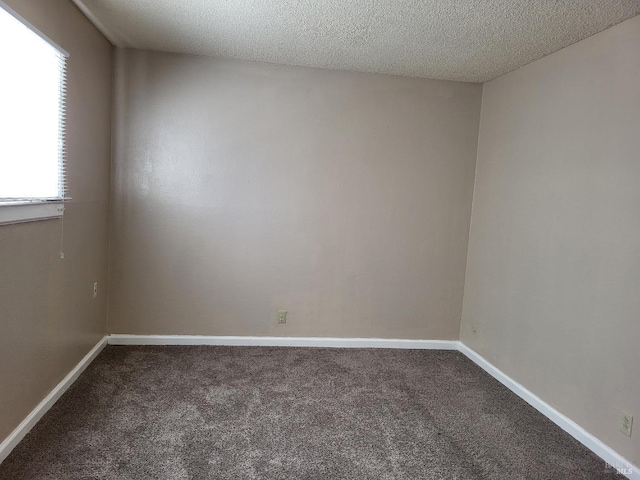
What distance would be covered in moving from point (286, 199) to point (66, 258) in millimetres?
1745

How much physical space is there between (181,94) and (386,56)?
1709 millimetres

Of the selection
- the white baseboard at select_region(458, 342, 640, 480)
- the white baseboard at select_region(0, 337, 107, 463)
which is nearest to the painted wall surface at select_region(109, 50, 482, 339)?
the white baseboard at select_region(0, 337, 107, 463)

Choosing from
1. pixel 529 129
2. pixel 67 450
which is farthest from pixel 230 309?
pixel 529 129

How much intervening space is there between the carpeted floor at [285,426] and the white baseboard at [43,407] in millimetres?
40

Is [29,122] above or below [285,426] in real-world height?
above

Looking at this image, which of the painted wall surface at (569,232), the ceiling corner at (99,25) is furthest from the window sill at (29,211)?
the painted wall surface at (569,232)

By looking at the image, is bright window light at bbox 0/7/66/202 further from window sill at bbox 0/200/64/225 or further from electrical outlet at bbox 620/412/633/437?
electrical outlet at bbox 620/412/633/437

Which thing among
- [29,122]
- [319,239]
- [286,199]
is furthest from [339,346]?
[29,122]

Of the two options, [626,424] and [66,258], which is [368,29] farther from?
[626,424]

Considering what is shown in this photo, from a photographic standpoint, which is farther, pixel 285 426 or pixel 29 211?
pixel 285 426

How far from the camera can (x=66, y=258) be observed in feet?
8.63

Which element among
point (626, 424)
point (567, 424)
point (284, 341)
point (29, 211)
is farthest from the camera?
point (284, 341)

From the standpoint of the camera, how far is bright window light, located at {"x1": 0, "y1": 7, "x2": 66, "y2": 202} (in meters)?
1.91

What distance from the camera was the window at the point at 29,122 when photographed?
6.26ft
